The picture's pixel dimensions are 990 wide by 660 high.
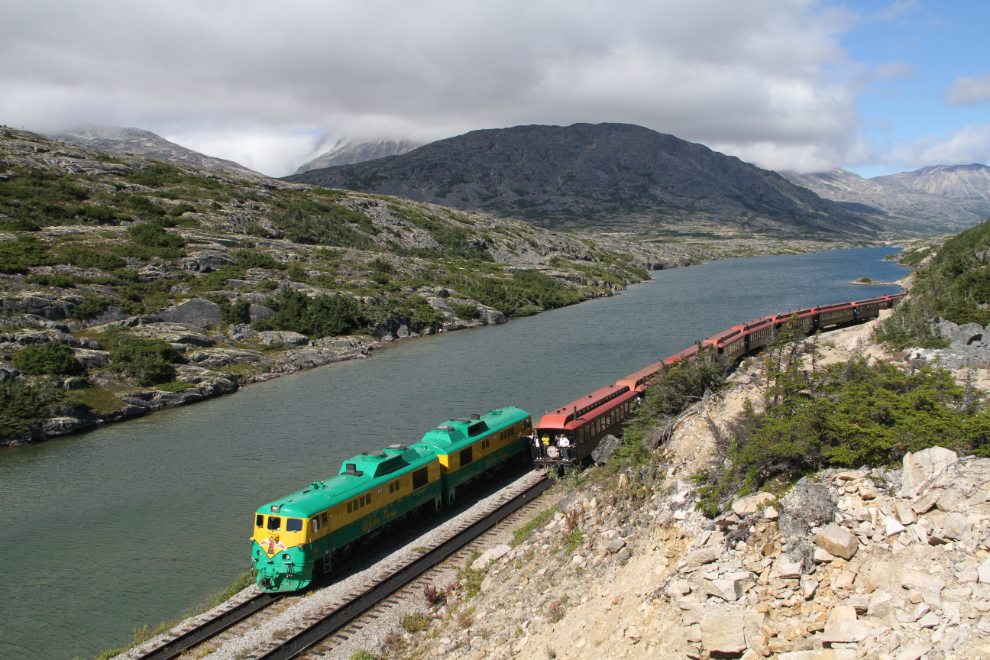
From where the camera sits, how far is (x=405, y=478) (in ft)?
96.4

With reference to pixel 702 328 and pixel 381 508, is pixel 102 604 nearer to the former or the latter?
pixel 381 508

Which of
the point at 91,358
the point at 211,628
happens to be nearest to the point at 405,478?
the point at 211,628

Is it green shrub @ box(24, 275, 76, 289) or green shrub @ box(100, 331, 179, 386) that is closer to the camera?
green shrub @ box(100, 331, 179, 386)

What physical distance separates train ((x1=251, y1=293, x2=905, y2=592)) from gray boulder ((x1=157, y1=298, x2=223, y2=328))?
5742 cm

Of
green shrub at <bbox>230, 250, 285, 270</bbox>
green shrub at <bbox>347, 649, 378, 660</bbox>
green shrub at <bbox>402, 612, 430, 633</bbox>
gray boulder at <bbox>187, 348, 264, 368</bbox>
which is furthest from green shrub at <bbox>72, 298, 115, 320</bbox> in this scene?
green shrub at <bbox>347, 649, 378, 660</bbox>

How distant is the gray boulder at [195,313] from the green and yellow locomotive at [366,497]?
58.3 meters

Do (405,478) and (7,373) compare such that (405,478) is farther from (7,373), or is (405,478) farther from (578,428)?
(7,373)

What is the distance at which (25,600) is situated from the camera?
90.6 feet

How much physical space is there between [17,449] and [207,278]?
45105mm

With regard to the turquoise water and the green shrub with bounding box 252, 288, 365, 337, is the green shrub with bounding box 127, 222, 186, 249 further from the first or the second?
the turquoise water

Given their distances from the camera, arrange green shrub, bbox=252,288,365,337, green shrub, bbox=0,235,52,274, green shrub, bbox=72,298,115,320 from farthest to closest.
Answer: green shrub, bbox=252,288,365,337
green shrub, bbox=0,235,52,274
green shrub, bbox=72,298,115,320

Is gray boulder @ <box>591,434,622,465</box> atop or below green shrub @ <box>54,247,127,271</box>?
below

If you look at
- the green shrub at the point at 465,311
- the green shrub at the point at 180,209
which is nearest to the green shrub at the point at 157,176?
the green shrub at the point at 180,209

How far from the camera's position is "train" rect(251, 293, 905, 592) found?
2452 centimetres
